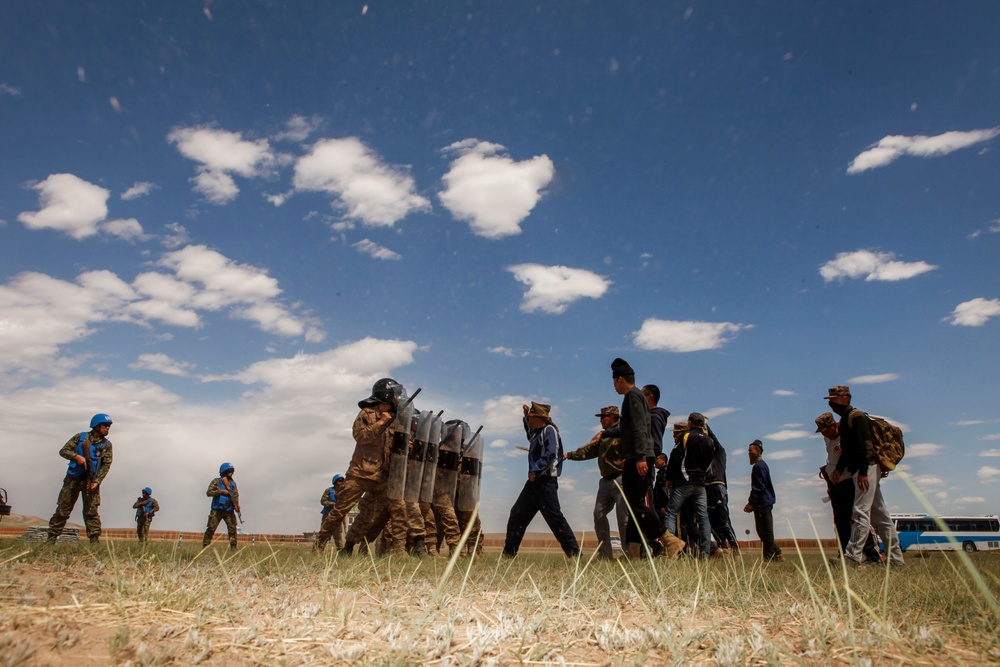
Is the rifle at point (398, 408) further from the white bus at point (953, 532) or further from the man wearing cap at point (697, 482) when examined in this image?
the white bus at point (953, 532)

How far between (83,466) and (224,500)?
4.59 metres

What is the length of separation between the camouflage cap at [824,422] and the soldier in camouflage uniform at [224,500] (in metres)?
11.6

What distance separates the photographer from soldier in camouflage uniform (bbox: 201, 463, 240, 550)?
13.3 metres

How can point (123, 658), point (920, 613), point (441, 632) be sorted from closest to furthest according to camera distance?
1. point (123, 658)
2. point (441, 632)
3. point (920, 613)

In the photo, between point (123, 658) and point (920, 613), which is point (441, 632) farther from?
point (920, 613)

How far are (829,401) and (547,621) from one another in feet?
19.2

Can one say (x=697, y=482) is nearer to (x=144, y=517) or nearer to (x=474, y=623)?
(x=474, y=623)

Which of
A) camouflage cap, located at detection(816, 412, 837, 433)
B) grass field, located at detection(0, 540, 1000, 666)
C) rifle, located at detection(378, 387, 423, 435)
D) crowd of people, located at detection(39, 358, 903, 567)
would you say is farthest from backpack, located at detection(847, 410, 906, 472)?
rifle, located at detection(378, 387, 423, 435)

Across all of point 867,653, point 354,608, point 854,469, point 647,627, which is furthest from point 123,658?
point 854,469

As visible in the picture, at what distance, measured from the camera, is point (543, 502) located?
7.17m

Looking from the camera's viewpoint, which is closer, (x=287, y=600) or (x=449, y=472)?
(x=287, y=600)

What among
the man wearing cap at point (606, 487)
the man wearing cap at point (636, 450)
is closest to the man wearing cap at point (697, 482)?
the man wearing cap at point (606, 487)

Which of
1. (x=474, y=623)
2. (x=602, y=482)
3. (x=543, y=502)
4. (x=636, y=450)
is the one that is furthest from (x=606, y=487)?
(x=474, y=623)

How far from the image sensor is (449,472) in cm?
970
